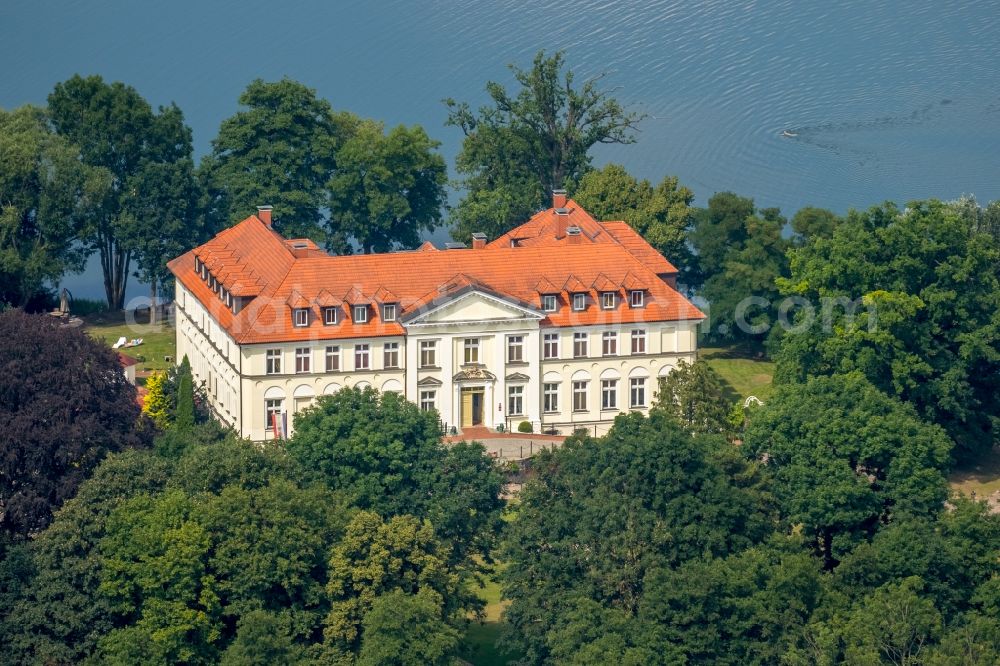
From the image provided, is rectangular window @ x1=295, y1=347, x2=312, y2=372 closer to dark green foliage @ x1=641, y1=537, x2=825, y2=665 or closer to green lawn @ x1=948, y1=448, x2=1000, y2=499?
green lawn @ x1=948, y1=448, x2=1000, y2=499

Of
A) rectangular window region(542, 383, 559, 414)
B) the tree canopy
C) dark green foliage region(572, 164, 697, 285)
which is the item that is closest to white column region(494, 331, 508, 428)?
rectangular window region(542, 383, 559, 414)

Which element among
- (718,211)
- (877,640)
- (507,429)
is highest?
(718,211)

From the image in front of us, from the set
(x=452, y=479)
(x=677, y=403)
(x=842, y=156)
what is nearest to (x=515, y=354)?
(x=677, y=403)

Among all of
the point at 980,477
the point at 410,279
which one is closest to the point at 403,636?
the point at 410,279

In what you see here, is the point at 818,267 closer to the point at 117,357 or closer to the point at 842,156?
the point at 117,357

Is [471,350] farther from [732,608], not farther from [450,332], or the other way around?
[732,608]

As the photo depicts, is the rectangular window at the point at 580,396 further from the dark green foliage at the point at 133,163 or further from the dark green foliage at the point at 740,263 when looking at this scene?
the dark green foliage at the point at 133,163
